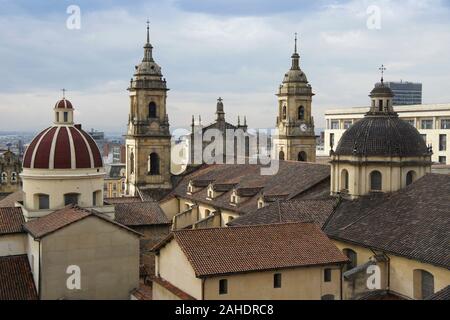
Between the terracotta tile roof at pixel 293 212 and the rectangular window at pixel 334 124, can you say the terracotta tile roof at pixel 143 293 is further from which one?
the rectangular window at pixel 334 124

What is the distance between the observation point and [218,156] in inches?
2611

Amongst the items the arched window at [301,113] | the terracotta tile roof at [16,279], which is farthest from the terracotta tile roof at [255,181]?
the terracotta tile roof at [16,279]

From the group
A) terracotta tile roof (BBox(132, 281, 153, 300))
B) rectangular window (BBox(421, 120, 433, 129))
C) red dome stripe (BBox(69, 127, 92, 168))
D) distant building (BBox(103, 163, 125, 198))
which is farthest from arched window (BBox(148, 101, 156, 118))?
rectangular window (BBox(421, 120, 433, 129))

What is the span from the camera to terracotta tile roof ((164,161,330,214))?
44.6 meters

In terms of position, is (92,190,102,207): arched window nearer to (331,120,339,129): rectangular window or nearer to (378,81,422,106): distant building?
(331,120,339,129): rectangular window

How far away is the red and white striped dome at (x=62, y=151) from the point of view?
120ft

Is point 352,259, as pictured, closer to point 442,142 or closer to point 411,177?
point 411,177

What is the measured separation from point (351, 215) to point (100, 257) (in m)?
15.1

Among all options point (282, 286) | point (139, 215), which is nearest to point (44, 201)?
point (139, 215)

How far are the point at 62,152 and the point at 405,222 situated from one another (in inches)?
813

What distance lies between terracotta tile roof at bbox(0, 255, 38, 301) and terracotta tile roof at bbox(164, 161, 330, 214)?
1729cm

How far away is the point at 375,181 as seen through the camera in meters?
38.5
